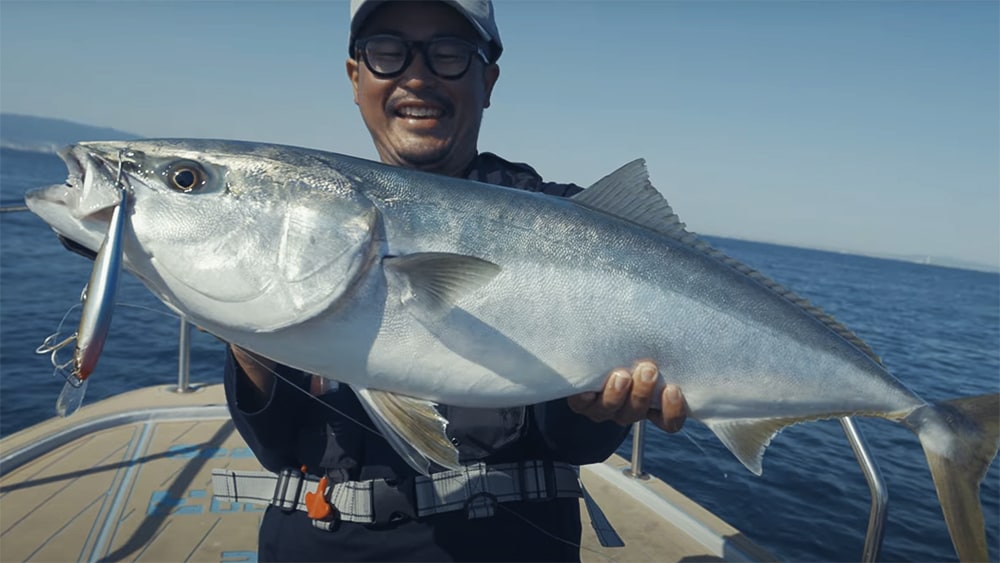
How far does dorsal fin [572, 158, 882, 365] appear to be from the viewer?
264 cm

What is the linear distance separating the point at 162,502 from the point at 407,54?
4.26m

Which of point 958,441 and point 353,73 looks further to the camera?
point 353,73

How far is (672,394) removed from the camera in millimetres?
2430

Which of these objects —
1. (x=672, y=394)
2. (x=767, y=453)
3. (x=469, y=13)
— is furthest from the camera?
(x=767, y=453)

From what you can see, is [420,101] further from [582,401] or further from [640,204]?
[582,401]

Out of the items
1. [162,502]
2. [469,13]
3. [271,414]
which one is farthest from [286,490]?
Result: [162,502]

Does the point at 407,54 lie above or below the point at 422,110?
above

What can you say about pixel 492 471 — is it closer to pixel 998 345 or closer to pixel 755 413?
pixel 755 413

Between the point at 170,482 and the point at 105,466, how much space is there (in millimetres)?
714

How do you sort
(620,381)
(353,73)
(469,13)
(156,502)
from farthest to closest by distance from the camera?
(156,502)
(353,73)
(469,13)
(620,381)

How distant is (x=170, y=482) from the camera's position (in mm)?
5227

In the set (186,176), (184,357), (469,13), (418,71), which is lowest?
(184,357)

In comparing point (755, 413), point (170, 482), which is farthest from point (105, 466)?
point (755, 413)

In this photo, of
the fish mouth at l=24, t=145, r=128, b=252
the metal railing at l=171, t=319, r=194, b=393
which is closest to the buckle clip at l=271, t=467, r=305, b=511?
the fish mouth at l=24, t=145, r=128, b=252
